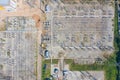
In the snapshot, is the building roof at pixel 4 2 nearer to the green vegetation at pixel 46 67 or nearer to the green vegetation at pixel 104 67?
the green vegetation at pixel 46 67

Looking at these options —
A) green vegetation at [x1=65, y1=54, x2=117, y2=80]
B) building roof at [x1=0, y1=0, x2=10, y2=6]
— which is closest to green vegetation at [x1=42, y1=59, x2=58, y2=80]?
green vegetation at [x1=65, y1=54, x2=117, y2=80]

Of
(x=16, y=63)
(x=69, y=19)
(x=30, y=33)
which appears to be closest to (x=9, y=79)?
(x=16, y=63)

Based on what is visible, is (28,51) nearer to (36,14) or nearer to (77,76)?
(36,14)

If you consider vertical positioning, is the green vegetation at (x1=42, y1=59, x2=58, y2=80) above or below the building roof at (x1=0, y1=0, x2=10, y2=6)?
below

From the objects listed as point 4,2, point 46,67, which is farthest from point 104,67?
point 4,2

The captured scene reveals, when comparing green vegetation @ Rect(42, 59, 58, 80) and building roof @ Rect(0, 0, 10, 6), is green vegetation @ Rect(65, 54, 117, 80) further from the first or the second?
building roof @ Rect(0, 0, 10, 6)

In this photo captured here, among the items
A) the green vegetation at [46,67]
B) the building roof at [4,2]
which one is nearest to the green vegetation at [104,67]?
the green vegetation at [46,67]

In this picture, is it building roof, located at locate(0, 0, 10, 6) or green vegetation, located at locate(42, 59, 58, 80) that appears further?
green vegetation, located at locate(42, 59, 58, 80)

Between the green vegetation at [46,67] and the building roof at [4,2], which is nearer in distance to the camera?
the building roof at [4,2]

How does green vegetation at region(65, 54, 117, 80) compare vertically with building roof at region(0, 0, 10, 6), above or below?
below

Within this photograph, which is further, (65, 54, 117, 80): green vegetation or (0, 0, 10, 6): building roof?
(65, 54, 117, 80): green vegetation

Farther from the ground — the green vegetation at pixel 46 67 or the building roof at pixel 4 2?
the building roof at pixel 4 2
